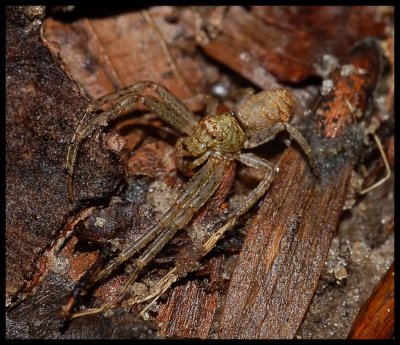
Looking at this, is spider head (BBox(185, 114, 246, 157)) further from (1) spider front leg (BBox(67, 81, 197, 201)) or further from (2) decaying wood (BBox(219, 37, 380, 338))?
(2) decaying wood (BBox(219, 37, 380, 338))

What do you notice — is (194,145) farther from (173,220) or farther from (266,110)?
(173,220)

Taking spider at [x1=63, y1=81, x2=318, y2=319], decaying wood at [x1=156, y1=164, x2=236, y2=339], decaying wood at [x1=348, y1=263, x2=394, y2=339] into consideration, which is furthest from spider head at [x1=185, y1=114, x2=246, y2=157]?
decaying wood at [x1=348, y1=263, x2=394, y2=339]

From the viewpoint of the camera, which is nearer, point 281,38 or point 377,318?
point 377,318

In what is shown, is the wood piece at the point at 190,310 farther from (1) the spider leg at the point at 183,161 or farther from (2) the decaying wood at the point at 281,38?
(2) the decaying wood at the point at 281,38

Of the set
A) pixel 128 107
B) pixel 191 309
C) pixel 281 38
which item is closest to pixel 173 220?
pixel 191 309

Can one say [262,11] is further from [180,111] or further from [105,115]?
[105,115]

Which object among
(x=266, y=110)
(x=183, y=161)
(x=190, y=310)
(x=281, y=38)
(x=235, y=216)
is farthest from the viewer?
(x=281, y=38)
